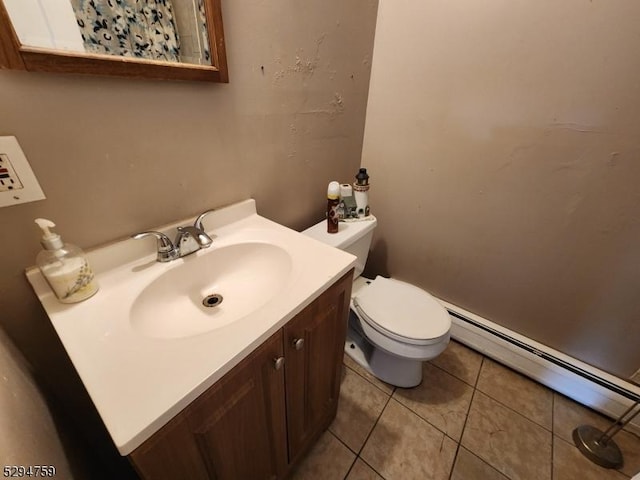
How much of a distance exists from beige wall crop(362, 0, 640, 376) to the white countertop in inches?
32.2

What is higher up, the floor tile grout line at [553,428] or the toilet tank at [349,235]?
the toilet tank at [349,235]

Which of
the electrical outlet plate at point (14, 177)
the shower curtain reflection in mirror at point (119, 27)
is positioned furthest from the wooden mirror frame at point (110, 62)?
the electrical outlet plate at point (14, 177)

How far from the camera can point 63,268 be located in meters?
0.55

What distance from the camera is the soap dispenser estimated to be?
0.52 meters

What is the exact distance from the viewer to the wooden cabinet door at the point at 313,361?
26.1 inches

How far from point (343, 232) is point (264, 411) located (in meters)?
0.72

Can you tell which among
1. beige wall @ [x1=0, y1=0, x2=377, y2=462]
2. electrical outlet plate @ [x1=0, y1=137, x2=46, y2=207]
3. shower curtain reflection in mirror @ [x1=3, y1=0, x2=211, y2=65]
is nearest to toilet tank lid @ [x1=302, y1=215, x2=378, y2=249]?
beige wall @ [x1=0, y1=0, x2=377, y2=462]

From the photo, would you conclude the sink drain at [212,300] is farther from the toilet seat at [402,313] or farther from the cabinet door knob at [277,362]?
the toilet seat at [402,313]

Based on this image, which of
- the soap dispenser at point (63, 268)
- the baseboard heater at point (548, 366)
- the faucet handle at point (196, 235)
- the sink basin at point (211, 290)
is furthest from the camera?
the baseboard heater at point (548, 366)

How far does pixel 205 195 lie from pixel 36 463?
0.65 meters

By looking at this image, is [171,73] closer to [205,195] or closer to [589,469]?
[205,195]

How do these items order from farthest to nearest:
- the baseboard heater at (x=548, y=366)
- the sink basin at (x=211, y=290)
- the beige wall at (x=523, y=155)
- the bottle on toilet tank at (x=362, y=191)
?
1. the bottle on toilet tank at (x=362, y=191)
2. the baseboard heater at (x=548, y=366)
3. the beige wall at (x=523, y=155)
4. the sink basin at (x=211, y=290)

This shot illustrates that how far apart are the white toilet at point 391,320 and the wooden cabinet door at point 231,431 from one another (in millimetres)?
533

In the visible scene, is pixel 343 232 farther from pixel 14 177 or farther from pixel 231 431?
pixel 14 177
